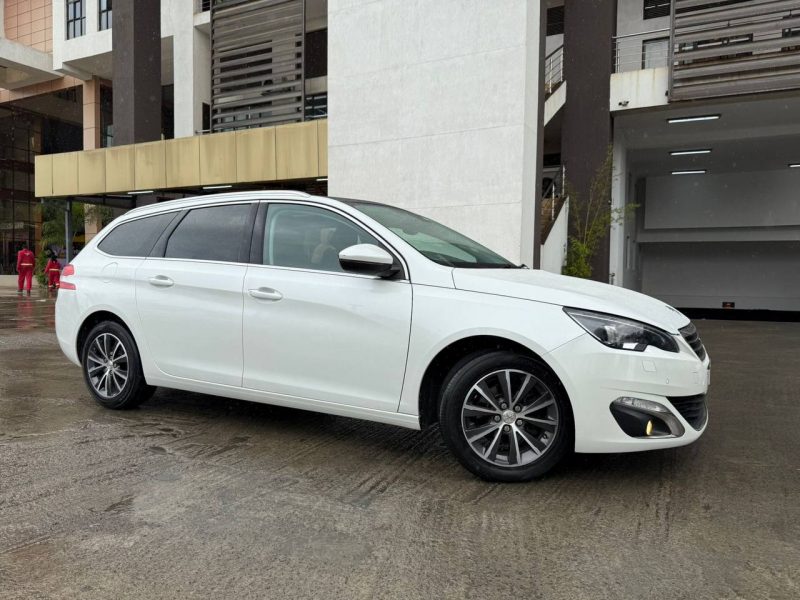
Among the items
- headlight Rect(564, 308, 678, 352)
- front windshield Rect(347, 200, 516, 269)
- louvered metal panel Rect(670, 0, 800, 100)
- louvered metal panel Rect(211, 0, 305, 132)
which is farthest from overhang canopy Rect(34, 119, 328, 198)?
headlight Rect(564, 308, 678, 352)

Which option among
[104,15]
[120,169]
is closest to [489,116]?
[120,169]

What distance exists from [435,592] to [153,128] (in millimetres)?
21843

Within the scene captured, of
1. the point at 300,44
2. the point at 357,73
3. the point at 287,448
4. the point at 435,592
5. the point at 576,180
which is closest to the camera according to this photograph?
the point at 435,592

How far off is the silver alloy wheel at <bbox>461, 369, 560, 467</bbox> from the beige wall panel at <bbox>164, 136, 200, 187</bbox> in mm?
16214

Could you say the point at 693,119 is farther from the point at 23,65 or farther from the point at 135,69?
the point at 23,65

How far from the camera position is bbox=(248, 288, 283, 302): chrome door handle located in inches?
163

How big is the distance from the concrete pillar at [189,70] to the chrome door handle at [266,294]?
20.4 meters

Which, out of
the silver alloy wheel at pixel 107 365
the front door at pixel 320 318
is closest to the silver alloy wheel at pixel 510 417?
the front door at pixel 320 318

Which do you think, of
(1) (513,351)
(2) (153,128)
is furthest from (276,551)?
(2) (153,128)

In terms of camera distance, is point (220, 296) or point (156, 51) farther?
point (156, 51)

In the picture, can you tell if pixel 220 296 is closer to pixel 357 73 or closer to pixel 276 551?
pixel 276 551

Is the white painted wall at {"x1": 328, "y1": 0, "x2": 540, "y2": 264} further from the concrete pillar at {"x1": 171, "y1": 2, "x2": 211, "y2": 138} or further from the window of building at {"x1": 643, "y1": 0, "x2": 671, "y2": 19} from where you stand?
the concrete pillar at {"x1": 171, "y1": 2, "x2": 211, "y2": 138}

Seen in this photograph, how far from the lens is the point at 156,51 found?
69.7 ft

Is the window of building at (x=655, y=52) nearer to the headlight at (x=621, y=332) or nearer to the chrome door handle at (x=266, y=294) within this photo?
the headlight at (x=621, y=332)
